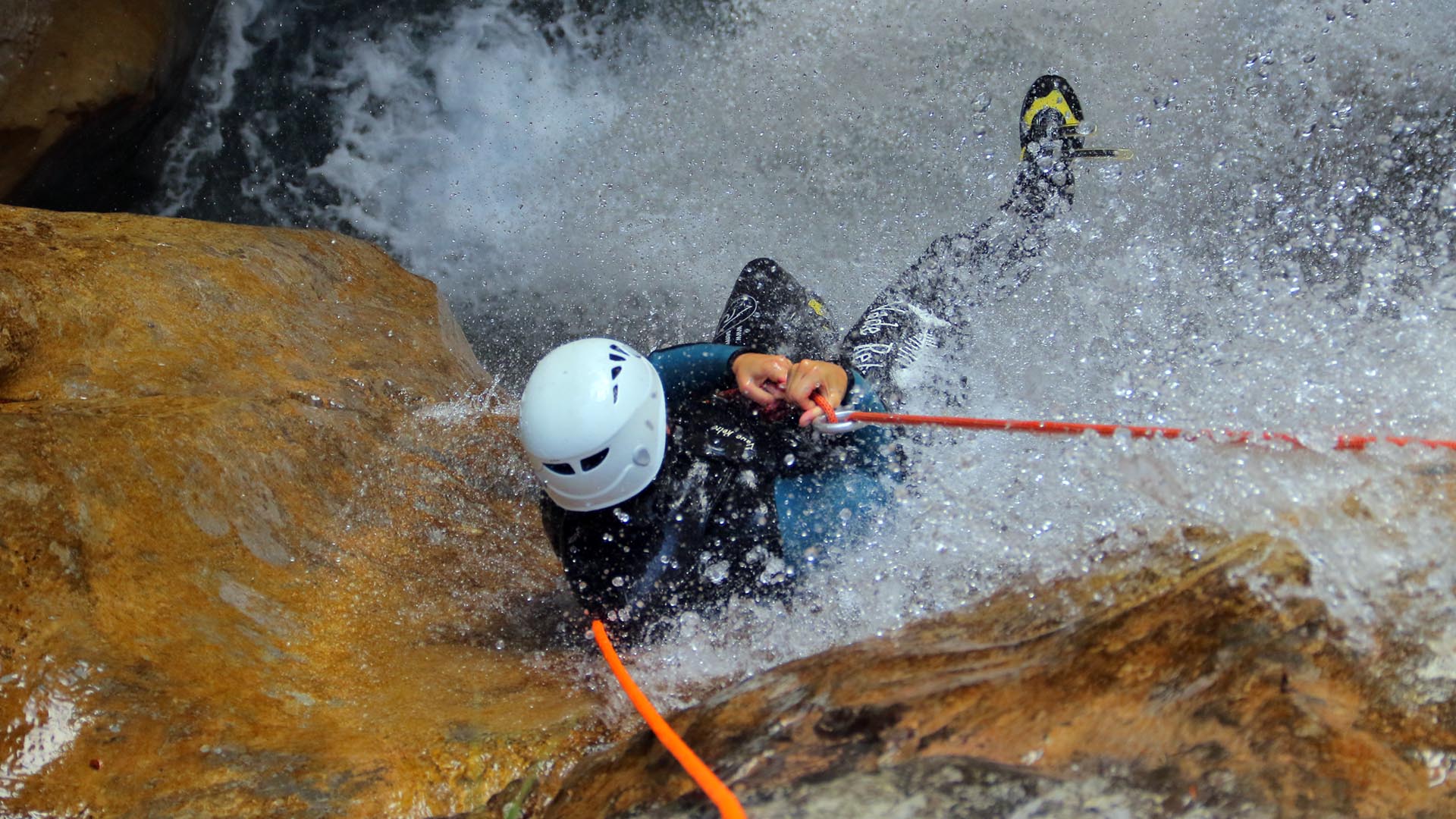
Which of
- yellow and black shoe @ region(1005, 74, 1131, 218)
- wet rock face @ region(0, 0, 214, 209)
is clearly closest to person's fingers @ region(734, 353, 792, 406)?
yellow and black shoe @ region(1005, 74, 1131, 218)

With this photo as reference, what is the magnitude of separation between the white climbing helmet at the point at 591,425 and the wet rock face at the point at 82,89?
329cm

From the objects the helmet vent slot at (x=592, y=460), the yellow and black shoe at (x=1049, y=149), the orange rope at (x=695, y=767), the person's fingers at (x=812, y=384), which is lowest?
the orange rope at (x=695, y=767)

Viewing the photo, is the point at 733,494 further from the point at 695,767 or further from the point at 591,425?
the point at 695,767

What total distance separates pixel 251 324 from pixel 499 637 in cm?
126

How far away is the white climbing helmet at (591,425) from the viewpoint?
2000 millimetres

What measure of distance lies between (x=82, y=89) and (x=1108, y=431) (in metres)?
4.46

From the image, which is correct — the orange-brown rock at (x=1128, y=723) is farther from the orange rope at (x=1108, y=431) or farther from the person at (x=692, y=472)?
the person at (x=692, y=472)

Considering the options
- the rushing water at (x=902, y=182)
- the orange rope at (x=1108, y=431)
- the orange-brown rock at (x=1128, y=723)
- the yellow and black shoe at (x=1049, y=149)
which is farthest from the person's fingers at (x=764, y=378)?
the yellow and black shoe at (x=1049, y=149)

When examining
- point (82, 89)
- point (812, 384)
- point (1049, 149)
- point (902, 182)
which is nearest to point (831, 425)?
point (812, 384)

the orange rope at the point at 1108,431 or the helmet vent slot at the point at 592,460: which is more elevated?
the orange rope at the point at 1108,431

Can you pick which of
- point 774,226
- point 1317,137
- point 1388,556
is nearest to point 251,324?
point 774,226

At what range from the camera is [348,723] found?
211 centimetres

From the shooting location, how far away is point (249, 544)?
2.38 meters

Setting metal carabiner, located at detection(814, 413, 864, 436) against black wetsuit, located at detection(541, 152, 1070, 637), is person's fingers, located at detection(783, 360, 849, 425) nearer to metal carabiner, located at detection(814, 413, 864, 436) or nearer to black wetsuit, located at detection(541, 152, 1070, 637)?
metal carabiner, located at detection(814, 413, 864, 436)
